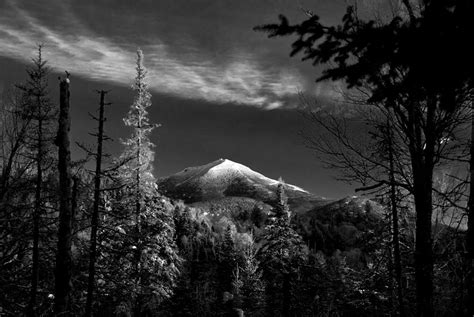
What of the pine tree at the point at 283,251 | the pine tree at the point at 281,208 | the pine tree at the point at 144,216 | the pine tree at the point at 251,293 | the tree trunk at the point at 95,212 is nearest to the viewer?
the tree trunk at the point at 95,212

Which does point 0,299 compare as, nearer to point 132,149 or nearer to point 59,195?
point 59,195

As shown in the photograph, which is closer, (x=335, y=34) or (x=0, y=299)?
(x=335, y=34)

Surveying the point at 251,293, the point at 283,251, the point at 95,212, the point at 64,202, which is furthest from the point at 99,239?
the point at 251,293

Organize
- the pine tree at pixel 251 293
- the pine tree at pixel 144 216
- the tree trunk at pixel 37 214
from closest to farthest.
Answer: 1. the tree trunk at pixel 37 214
2. the pine tree at pixel 144 216
3. the pine tree at pixel 251 293

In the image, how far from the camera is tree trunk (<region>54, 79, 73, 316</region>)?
34.9 feet

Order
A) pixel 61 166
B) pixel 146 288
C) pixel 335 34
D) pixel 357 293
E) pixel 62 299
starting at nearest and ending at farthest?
pixel 335 34, pixel 62 299, pixel 61 166, pixel 146 288, pixel 357 293

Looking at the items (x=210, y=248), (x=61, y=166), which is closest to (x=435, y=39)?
(x=61, y=166)

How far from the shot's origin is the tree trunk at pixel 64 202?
34.9 ft

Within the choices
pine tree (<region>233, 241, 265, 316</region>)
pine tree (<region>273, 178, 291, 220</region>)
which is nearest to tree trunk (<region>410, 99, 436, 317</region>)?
pine tree (<region>273, 178, 291, 220</region>)

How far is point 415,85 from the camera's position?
144 inches

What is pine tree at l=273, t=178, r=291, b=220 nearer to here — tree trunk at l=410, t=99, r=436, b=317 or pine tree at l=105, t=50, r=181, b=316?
pine tree at l=105, t=50, r=181, b=316

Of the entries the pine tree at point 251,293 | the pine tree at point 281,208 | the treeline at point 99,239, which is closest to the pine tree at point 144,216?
the treeline at point 99,239

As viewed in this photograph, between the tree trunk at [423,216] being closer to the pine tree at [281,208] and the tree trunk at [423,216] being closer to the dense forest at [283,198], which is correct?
the dense forest at [283,198]

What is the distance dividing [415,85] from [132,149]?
19545 millimetres
